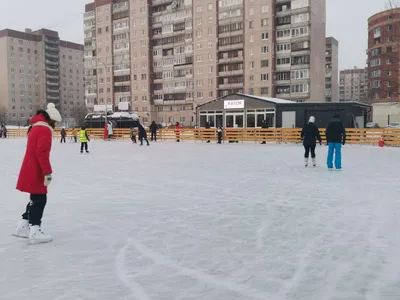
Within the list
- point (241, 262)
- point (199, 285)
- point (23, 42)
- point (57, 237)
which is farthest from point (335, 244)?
→ point (23, 42)

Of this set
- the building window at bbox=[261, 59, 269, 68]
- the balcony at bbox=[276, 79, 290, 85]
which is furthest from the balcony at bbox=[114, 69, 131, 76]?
the balcony at bbox=[276, 79, 290, 85]

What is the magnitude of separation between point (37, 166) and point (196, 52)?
212ft

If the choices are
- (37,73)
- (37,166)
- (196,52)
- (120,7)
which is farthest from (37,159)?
(37,73)

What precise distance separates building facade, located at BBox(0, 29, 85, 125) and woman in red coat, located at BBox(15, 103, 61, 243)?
101m

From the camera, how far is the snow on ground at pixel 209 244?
9.82 feet

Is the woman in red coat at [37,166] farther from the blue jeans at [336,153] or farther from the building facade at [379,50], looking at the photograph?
the building facade at [379,50]

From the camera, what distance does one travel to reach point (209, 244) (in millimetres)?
4098

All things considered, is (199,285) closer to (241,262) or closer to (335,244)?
(241,262)

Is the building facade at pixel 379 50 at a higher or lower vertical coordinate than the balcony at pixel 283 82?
higher

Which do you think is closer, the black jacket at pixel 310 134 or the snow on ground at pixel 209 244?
the snow on ground at pixel 209 244

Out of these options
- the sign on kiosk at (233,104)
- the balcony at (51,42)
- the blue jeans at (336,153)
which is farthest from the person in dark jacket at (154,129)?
the balcony at (51,42)

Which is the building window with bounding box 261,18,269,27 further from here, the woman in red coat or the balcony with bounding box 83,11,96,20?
the woman in red coat

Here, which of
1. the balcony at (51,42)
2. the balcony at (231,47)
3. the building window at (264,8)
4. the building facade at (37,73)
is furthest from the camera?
the balcony at (51,42)

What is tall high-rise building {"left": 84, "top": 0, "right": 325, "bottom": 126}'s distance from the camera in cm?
5653
